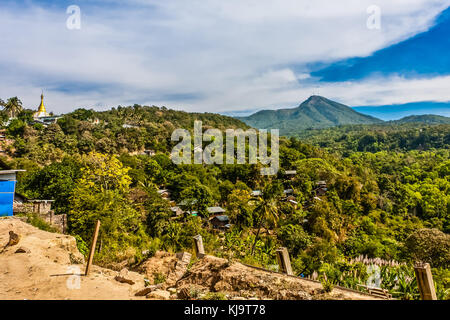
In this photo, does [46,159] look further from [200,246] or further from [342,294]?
[342,294]

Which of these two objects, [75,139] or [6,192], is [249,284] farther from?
[75,139]

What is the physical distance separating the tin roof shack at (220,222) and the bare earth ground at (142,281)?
2371 cm

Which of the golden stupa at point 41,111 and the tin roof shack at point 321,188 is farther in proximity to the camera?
the golden stupa at point 41,111

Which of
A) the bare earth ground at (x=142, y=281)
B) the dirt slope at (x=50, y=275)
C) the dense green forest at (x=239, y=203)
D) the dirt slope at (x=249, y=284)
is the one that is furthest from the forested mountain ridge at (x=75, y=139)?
the dirt slope at (x=249, y=284)

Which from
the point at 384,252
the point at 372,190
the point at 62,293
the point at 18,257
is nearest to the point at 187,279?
the point at 62,293

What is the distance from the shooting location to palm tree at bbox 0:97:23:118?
57731 mm

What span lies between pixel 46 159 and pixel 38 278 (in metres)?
41.3

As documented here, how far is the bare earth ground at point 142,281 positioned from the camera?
6086 millimetres

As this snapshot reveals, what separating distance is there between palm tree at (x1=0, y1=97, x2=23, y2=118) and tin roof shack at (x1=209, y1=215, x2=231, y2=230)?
54.3 meters

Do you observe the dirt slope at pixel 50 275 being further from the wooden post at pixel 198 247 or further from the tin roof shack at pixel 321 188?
the tin roof shack at pixel 321 188

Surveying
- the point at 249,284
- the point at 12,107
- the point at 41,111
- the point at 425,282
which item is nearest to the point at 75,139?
the point at 12,107

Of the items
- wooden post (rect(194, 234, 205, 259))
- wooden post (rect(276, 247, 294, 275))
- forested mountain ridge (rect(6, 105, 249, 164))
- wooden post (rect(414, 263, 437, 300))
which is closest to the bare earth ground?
wooden post (rect(276, 247, 294, 275))

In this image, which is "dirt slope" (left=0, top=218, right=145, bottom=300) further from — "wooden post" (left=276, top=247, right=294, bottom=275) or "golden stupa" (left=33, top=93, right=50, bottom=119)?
"golden stupa" (left=33, top=93, right=50, bottom=119)

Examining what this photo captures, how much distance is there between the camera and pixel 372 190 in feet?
172
